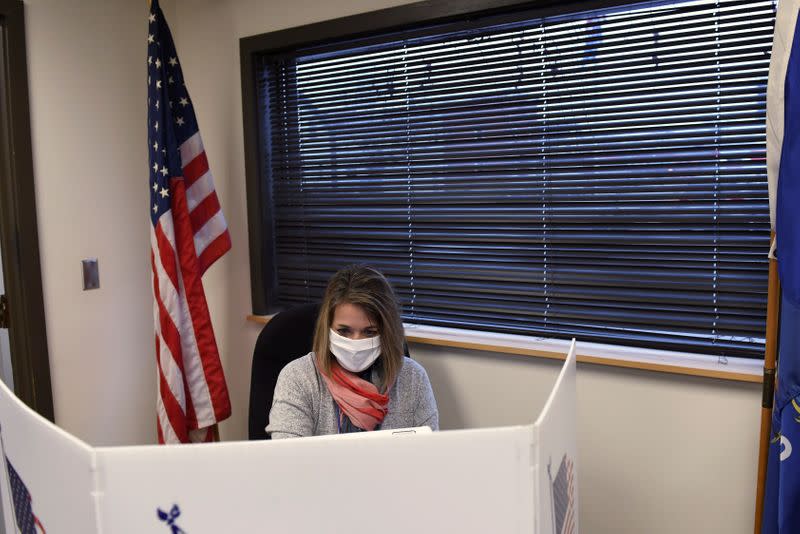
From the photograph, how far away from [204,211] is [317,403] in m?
1.00

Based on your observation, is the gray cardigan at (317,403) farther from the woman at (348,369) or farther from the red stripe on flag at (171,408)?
the red stripe on flag at (171,408)

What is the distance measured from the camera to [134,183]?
7.99ft

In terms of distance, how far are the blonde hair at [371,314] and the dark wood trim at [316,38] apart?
2.76ft

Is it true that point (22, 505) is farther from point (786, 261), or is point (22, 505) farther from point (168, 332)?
point (168, 332)

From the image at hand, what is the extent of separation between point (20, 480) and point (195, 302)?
1556 millimetres

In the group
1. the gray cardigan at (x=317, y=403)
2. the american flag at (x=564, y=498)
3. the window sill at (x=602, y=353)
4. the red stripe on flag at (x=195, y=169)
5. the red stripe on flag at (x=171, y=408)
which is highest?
the red stripe on flag at (x=195, y=169)

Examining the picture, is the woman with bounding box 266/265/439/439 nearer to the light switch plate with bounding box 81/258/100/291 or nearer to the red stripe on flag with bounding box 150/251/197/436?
the red stripe on flag with bounding box 150/251/197/436

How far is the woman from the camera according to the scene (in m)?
1.64

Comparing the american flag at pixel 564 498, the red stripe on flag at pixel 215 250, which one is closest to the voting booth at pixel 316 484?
the american flag at pixel 564 498

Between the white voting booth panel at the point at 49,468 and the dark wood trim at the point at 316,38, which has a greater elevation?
the dark wood trim at the point at 316,38

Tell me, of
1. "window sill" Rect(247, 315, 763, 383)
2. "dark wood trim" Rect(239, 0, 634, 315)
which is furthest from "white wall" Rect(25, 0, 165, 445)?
"window sill" Rect(247, 315, 763, 383)

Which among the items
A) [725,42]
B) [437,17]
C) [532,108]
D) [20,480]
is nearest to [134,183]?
[437,17]

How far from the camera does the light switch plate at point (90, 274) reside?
7.49 feet

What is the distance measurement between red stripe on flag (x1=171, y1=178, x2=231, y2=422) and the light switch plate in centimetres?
32
